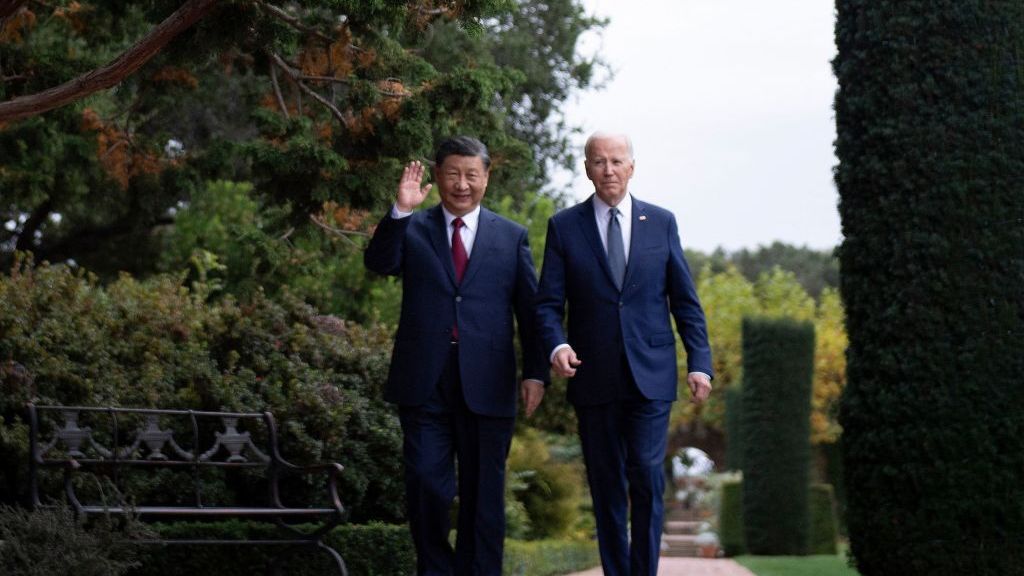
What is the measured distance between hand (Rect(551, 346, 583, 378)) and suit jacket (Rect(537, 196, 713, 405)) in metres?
0.09

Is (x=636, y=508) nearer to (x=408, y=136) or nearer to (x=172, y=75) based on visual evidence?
(x=408, y=136)

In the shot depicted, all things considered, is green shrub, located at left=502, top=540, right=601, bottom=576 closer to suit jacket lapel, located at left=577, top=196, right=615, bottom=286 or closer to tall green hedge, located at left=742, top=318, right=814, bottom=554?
suit jacket lapel, located at left=577, top=196, right=615, bottom=286

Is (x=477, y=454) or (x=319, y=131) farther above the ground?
(x=319, y=131)

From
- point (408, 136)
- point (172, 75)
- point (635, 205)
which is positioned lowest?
point (635, 205)

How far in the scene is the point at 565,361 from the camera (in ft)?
18.2

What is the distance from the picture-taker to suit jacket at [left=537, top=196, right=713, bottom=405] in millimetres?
5738

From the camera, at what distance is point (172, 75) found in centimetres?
949

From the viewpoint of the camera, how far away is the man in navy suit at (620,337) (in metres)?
5.64

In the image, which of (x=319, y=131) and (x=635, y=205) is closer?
(x=635, y=205)

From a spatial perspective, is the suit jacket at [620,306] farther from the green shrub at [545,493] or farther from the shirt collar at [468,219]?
the green shrub at [545,493]

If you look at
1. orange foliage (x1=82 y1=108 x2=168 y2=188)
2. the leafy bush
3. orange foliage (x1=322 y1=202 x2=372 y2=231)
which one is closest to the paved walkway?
orange foliage (x1=322 y1=202 x2=372 y2=231)

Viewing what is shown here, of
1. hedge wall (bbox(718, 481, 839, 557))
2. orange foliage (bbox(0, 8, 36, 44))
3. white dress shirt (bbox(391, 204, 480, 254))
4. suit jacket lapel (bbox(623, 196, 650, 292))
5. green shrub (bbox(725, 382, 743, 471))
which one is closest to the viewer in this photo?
suit jacket lapel (bbox(623, 196, 650, 292))

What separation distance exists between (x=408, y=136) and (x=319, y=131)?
1620 mm

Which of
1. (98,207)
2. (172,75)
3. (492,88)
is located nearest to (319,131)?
(172,75)
